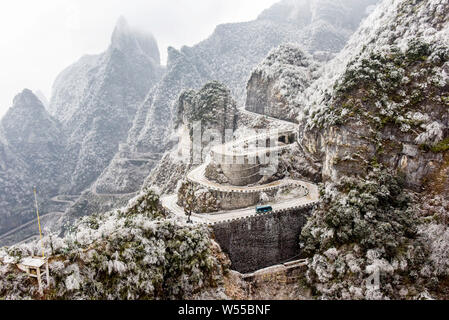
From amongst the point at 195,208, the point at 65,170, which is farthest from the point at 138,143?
the point at 195,208

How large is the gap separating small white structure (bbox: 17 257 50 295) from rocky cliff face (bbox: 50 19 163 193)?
89984 mm

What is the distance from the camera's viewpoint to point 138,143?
327 ft

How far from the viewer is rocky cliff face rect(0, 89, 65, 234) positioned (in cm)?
9044

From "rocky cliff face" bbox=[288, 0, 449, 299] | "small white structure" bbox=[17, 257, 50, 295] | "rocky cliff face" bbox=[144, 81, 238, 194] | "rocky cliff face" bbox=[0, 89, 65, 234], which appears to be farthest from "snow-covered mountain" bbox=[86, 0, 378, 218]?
"small white structure" bbox=[17, 257, 50, 295]

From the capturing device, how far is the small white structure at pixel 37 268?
722 inches

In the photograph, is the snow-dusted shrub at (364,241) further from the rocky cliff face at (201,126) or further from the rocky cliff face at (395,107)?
the rocky cliff face at (201,126)

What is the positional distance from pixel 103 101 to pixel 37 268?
366 ft

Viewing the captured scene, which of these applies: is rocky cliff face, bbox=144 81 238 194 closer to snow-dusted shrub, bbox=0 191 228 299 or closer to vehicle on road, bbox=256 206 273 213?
vehicle on road, bbox=256 206 273 213

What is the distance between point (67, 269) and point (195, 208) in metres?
13.9

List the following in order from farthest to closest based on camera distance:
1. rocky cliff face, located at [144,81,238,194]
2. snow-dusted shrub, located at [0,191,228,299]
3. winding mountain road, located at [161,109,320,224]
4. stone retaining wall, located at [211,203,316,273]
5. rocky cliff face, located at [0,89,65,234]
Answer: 1. rocky cliff face, located at [0,89,65,234]
2. rocky cliff face, located at [144,81,238,194]
3. winding mountain road, located at [161,109,320,224]
4. stone retaining wall, located at [211,203,316,273]
5. snow-dusted shrub, located at [0,191,228,299]

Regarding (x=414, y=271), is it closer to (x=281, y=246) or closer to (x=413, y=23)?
(x=281, y=246)

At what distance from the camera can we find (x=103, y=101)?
11994 centimetres

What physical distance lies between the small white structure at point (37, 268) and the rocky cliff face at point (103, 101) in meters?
90.0

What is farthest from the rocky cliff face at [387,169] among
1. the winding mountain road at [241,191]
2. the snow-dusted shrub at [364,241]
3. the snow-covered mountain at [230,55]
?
the snow-covered mountain at [230,55]
